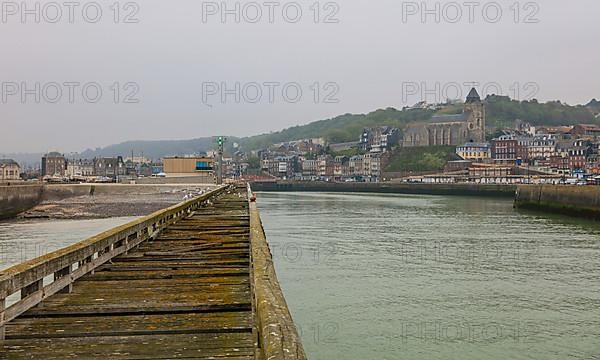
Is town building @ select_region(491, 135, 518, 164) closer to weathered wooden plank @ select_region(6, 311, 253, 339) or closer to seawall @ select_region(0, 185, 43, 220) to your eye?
seawall @ select_region(0, 185, 43, 220)

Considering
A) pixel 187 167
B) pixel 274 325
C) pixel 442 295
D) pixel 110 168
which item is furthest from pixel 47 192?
pixel 110 168

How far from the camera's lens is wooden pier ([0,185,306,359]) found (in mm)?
5203

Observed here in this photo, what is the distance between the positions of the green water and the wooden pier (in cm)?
343

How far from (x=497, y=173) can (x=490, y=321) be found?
126 meters

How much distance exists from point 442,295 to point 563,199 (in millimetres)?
41230

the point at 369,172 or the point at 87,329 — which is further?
the point at 369,172

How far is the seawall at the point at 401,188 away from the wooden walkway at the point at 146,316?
9011 cm

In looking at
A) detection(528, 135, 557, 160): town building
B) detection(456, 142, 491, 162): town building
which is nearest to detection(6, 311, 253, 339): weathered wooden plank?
detection(528, 135, 557, 160): town building

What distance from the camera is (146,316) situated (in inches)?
Answer: 262

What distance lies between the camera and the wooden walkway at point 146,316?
5391mm

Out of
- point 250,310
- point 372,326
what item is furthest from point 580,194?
point 250,310

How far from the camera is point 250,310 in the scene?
688cm

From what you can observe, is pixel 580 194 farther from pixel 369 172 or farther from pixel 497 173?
pixel 369 172

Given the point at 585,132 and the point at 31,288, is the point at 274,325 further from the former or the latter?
A: the point at 585,132
